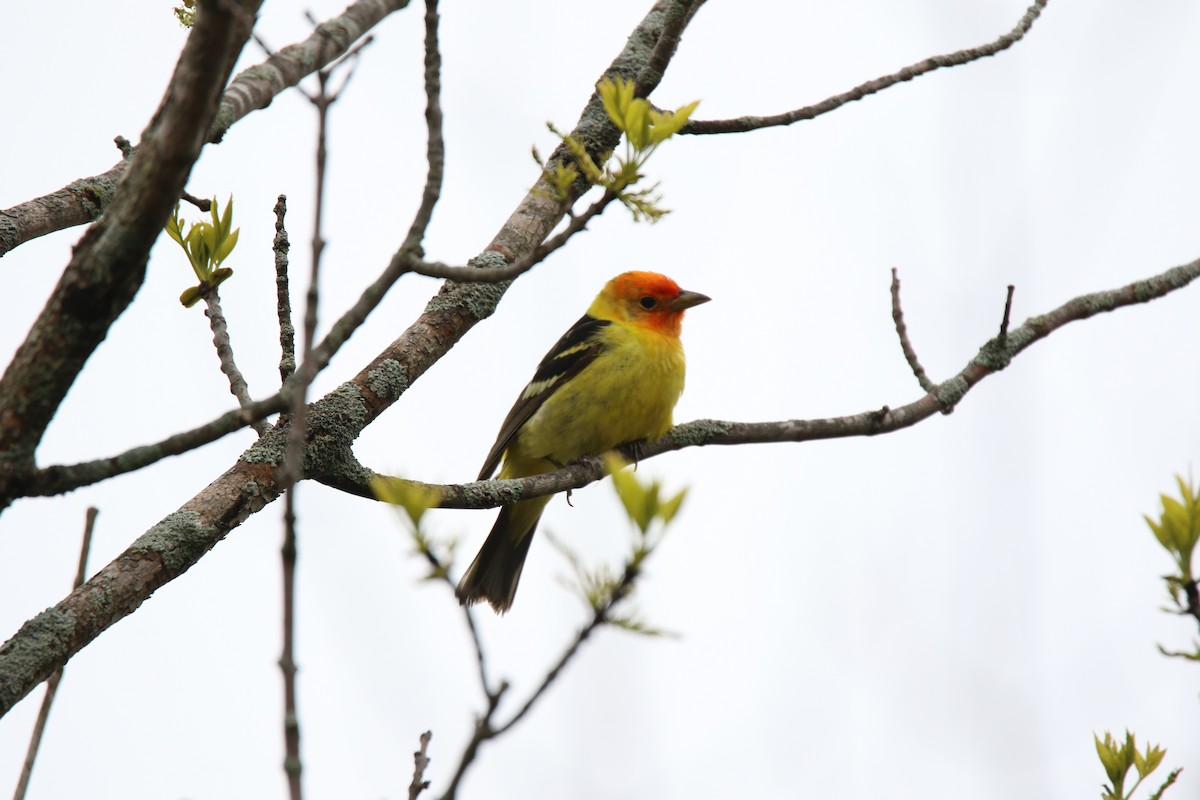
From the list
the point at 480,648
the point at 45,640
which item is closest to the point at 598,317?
the point at 45,640

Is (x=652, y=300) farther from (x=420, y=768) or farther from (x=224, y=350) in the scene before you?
(x=420, y=768)

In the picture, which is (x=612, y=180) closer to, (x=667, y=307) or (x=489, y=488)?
(x=489, y=488)

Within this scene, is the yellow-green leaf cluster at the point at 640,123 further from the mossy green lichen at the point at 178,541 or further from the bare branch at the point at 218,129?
the mossy green lichen at the point at 178,541

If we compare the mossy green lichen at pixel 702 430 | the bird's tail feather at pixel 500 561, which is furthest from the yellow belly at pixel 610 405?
the mossy green lichen at pixel 702 430

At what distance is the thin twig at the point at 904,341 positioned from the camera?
411 centimetres

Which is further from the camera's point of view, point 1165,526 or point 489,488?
point 489,488

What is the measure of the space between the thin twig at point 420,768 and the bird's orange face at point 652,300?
174 inches

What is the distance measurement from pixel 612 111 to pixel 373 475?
4.86 ft

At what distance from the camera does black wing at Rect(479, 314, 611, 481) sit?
21.0 feet

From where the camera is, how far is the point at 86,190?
10.8 feet

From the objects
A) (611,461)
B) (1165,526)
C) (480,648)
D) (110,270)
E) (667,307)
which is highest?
(667,307)

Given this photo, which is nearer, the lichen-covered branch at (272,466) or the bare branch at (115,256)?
the bare branch at (115,256)

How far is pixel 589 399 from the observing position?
6039mm

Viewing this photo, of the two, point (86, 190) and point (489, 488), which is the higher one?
A: point (86, 190)
